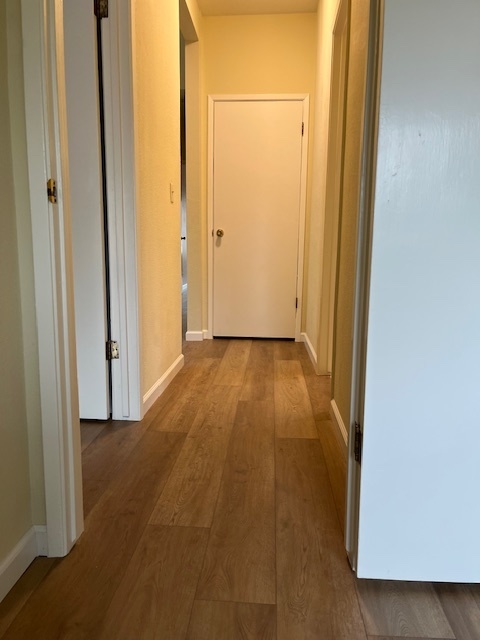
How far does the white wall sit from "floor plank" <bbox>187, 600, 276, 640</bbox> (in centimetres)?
27

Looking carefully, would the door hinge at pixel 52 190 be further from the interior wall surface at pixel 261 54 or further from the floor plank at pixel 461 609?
the interior wall surface at pixel 261 54

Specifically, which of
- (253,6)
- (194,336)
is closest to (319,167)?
(253,6)

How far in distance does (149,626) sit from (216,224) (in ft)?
11.7

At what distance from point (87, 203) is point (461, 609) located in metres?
1.94

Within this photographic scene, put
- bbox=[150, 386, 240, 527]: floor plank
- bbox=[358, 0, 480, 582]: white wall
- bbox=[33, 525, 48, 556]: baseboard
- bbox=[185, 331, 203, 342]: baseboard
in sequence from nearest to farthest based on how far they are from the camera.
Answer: bbox=[358, 0, 480, 582]: white wall → bbox=[33, 525, 48, 556]: baseboard → bbox=[150, 386, 240, 527]: floor plank → bbox=[185, 331, 203, 342]: baseboard

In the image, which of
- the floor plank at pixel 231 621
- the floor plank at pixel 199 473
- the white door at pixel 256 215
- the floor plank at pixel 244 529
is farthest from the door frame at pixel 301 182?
the floor plank at pixel 231 621

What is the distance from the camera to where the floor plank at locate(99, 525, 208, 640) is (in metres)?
1.12

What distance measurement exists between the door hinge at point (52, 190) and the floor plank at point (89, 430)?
1177 mm

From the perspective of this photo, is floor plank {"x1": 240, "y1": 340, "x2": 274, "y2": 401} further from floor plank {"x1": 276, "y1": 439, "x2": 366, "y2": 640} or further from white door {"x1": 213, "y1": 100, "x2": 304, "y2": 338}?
floor plank {"x1": 276, "y1": 439, "x2": 366, "y2": 640}

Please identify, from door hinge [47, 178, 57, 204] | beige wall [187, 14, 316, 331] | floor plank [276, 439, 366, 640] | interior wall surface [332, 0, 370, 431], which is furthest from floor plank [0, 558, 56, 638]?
beige wall [187, 14, 316, 331]

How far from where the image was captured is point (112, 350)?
2.29 m

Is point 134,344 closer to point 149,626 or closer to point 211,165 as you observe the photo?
point 149,626

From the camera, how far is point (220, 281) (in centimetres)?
441

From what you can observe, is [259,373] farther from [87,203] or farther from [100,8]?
[100,8]
